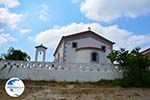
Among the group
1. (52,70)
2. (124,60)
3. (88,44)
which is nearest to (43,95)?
(52,70)

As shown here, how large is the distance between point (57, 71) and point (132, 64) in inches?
193

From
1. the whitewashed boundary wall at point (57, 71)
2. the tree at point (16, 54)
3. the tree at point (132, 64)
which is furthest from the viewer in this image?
the tree at point (16, 54)

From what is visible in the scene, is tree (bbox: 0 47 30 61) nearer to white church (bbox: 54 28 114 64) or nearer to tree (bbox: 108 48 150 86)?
white church (bbox: 54 28 114 64)

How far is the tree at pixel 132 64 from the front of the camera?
17.2m

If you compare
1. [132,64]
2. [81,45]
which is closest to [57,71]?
[132,64]

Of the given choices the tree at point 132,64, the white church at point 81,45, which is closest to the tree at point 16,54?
the white church at point 81,45

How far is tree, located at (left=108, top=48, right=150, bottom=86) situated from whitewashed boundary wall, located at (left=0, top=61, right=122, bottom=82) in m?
0.74

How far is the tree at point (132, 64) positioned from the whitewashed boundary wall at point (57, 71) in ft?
2.43

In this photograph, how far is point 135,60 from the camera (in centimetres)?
1800

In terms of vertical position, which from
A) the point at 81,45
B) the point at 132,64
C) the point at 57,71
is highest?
the point at 81,45

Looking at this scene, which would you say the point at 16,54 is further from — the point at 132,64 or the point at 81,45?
the point at 132,64

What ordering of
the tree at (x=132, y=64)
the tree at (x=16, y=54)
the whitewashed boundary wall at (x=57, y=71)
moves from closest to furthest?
the tree at (x=132, y=64), the whitewashed boundary wall at (x=57, y=71), the tree at (x=16, y=54)

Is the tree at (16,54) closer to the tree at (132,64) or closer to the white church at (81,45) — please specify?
the white church at (81,45)

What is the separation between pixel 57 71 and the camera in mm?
19031
